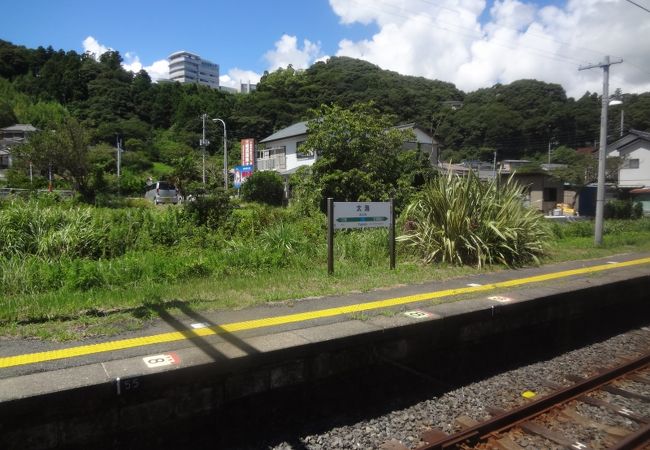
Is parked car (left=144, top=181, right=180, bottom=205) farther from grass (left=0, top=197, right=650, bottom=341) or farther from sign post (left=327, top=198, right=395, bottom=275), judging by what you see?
sign post (left=327, top=198, right=395, bottom=275)

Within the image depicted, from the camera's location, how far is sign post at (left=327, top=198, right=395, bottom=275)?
293 inches

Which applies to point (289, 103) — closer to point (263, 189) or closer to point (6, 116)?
point (6, 116)

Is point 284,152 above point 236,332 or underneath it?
above

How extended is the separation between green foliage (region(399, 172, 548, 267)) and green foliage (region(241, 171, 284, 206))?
1908 cm

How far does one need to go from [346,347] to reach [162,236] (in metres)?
6.34

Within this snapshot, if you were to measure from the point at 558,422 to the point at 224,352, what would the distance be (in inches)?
120

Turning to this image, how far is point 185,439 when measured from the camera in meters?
3.65

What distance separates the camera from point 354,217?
7.73 meters

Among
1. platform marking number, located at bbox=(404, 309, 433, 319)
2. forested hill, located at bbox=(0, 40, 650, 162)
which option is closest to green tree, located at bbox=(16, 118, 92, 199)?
platform marking number, located at bbox=(404, 309, 433, 319)

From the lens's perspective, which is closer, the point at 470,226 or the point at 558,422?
the point at 558,422

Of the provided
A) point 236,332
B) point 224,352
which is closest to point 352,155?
point 236,332

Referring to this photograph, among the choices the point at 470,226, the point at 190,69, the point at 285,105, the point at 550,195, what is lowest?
the point at 470,226

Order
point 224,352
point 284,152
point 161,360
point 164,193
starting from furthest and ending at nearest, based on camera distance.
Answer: point 284,152
point 164,193
point 224,352
point 161,360

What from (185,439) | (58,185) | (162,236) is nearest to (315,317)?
(185,439)
